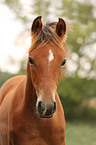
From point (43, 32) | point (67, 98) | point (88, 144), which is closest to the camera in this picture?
point (43, 32)

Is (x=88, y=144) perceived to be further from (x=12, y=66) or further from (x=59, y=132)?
(x=59, y=132)

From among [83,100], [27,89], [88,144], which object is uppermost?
[27,89]

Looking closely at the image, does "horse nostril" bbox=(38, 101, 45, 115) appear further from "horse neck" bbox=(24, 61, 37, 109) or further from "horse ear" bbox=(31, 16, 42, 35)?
"horse ear" bbox=(31, 16, 42, 35)

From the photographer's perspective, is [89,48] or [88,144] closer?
[88,144]

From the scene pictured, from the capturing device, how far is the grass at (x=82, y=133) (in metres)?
14.7

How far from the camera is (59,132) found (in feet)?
10.5

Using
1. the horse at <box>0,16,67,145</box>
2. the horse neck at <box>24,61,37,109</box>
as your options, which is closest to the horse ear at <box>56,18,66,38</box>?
the horse at <box>0,16,67,145</box>

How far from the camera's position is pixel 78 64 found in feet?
56.6

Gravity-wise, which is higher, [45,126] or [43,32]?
[43,32]

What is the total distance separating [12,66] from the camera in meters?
18.0

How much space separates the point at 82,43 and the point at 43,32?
16241 millimetres

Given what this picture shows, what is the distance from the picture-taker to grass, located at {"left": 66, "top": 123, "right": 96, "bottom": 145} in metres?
14.7

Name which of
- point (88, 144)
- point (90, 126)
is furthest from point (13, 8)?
point (88, 144)

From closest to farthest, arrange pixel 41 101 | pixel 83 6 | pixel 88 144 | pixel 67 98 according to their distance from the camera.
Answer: pixel 41 101 → pixel 88 144 → pixel 67 98 → pixel 83 6
